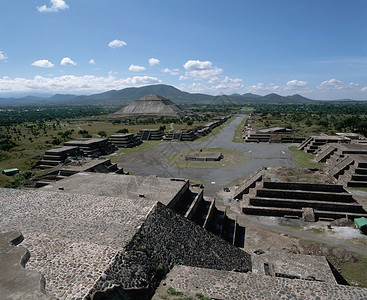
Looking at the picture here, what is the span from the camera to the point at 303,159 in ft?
115

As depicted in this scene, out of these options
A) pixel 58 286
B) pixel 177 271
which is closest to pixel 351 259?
pixel 177 271

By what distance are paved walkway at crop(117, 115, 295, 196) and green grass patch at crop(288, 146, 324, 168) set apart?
88 cm

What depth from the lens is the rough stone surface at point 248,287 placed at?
8.19 meters

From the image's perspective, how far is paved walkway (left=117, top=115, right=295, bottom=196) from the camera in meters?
26.9

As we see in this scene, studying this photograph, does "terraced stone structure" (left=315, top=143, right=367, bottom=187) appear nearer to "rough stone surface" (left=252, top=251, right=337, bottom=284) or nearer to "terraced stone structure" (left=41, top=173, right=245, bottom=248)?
"terraced stone structure" (left=41, top=173, right=245, bottom=248)

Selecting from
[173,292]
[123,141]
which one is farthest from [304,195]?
[123,141]

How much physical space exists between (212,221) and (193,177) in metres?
11.0

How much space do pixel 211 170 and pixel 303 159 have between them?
1535cm

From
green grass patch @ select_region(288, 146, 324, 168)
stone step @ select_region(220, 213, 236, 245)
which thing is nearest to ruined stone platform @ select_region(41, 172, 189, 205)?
stone step @ select_region(220, 213, 236, 245)

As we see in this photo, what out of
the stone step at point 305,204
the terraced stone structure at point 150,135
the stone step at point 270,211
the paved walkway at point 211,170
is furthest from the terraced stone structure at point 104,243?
the terraced stone structure at point 150,135

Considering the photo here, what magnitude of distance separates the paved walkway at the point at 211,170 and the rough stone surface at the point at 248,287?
43.5 feet

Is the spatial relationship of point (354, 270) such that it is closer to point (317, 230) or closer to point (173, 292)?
point (317, 230)

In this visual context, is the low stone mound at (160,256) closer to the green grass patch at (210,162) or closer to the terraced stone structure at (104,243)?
the terraced stone structure at (104,243)

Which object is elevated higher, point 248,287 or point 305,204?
point 248,287
